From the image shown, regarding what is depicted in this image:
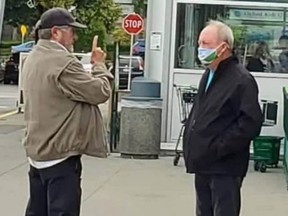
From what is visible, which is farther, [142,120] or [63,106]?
[142,120]

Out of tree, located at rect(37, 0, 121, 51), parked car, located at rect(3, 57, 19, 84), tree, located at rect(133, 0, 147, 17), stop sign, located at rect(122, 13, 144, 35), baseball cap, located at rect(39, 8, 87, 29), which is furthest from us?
tree, located at rect(133, 0, 147, 17)

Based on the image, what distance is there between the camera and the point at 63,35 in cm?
578

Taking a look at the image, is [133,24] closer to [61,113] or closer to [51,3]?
[51,3]

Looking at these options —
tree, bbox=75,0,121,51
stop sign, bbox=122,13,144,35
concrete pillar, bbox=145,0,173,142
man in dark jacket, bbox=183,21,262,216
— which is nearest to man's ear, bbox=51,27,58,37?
man in dark jacket, bbox=183,21,262,216

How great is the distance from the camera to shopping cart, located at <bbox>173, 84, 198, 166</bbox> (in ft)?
41.3

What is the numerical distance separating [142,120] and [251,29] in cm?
224

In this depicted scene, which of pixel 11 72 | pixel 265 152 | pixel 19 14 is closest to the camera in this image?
pixel 265 152

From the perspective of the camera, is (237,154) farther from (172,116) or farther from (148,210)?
(172,116)

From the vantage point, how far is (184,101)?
42.1 feet

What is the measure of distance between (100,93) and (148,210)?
3596 mm

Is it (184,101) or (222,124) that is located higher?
(222,124)

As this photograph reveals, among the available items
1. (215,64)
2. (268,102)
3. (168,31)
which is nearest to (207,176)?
(215,64)

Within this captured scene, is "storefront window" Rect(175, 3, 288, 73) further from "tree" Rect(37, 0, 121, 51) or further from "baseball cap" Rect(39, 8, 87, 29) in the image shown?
"tree" Rect(37, 0, 121, 51)

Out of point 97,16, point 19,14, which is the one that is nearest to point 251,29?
point 97,16
